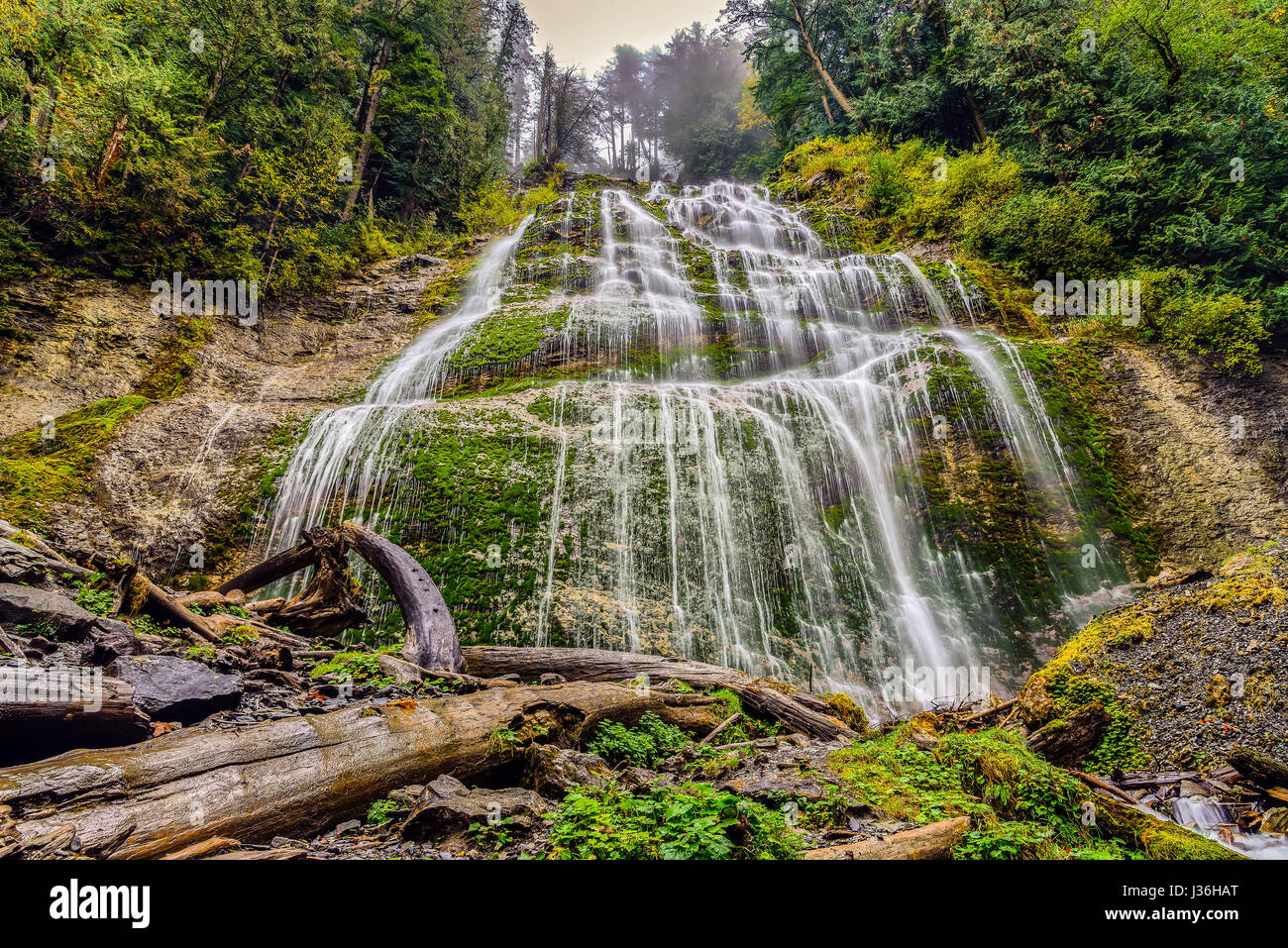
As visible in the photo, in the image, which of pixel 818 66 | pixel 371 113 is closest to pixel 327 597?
pixel 371 113

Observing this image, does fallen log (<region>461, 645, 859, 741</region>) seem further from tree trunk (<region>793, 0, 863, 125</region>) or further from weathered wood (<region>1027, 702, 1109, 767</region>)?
tree trunk (<region>793, 0, 863, 125</region>)

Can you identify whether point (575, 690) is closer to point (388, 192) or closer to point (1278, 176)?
point (1278, 176)

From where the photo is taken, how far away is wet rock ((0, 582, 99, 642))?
359 centimetres

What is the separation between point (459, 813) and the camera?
2.56 meters

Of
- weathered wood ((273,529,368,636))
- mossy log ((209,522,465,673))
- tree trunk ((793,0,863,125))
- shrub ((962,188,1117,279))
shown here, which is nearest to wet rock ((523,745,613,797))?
mossy log ((209,522,465,673))

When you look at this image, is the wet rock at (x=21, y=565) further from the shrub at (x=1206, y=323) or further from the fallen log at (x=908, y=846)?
the shrub at (x=1206, y=323)

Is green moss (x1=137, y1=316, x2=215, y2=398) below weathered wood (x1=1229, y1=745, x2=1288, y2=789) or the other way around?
the other way around

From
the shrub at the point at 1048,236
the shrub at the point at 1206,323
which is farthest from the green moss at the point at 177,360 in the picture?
the shrub at the point at 1206,323

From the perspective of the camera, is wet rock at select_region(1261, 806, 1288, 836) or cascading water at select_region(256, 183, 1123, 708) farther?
cascading water at select_region(256, 183, 1123, 708)

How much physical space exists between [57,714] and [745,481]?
320 inches

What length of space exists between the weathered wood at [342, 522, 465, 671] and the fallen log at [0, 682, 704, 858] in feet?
4.09

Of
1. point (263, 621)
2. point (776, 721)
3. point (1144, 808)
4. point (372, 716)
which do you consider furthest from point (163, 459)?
point (1144, 808)

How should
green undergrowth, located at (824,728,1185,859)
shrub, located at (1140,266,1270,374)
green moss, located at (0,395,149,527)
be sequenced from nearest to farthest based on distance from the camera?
green undergrowth, located at (824,728,1185,859), green moss, located at (0,395,149,527), shrub, located at (1140,266,1270,374)

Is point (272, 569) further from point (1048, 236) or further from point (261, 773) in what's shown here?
point (1048, 236)
